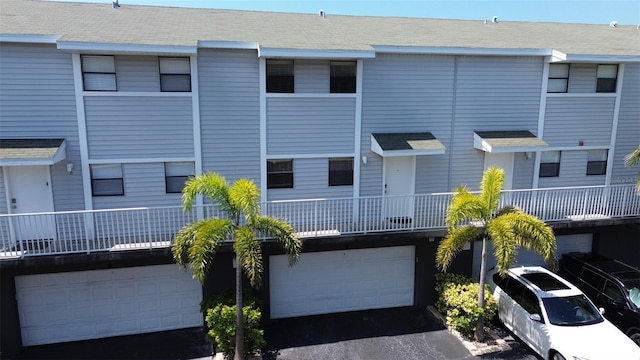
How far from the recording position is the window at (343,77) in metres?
11.7

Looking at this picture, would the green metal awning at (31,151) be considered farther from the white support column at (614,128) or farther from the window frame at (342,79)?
the white support column at (614,128)

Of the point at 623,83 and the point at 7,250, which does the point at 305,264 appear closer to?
the point at 7,250

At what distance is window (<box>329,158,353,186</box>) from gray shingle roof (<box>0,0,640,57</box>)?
3.31 m

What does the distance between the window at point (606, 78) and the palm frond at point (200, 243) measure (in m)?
12.8

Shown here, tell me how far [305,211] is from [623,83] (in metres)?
11.5

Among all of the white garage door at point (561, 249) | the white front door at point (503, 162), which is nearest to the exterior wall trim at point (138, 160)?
the white front door at point (503, 162)

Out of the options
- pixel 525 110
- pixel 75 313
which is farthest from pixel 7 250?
pixel 525 110

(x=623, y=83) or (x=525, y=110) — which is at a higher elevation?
(x=623, y=83)

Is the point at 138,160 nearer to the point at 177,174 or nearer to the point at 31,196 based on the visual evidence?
the point at 177,174

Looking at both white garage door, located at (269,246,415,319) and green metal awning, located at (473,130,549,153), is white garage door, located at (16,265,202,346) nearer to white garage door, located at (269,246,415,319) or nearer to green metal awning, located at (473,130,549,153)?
white garage door, located at (269,246,415,319)

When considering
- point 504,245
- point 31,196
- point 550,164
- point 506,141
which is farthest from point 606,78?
point 31,196

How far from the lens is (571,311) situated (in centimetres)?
991

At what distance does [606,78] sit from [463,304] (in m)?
9.13

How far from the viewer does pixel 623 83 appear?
1335cm
